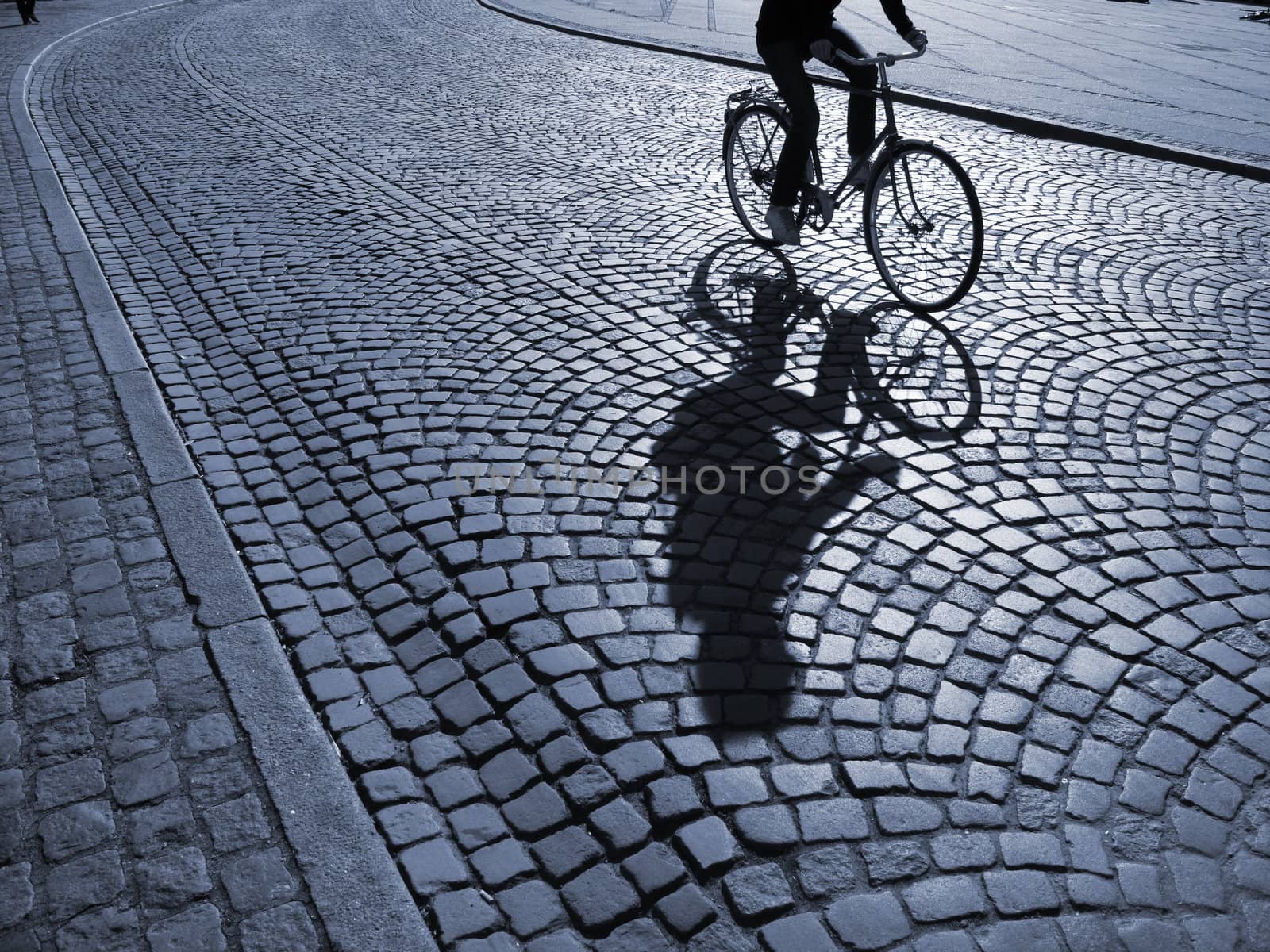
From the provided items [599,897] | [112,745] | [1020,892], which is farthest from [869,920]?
[112,745]

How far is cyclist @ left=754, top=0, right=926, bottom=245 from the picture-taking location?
6.11 m

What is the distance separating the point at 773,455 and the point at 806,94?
2820mm

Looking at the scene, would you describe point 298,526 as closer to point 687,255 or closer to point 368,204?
point 687,255

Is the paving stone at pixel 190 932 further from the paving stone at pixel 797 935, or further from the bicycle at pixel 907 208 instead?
the bicycle at pixel 907 208

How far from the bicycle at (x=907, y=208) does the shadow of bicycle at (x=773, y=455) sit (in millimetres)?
350

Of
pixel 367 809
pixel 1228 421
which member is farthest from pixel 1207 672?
pixel 367 809

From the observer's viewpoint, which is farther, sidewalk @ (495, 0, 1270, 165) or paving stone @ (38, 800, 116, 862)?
sidewalk @ (495, 0, 1270, 165)

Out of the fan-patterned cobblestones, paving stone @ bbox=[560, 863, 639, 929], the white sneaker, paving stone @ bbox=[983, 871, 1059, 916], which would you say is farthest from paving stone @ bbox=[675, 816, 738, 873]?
the white sneaker

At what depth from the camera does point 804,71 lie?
20.5 ft

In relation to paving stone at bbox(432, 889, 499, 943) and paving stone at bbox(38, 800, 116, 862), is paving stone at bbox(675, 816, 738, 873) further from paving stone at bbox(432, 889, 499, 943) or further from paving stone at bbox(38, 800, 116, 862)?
paving stone at bbox(38, 800, 116, 862)

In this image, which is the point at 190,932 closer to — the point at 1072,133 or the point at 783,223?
the point at 783,223

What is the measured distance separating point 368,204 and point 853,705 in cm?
673

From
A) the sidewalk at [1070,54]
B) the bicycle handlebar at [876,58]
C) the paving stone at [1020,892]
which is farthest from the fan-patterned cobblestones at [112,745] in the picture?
the sidewalk at [1070,54]

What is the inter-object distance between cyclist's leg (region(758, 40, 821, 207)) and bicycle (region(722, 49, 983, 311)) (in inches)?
6.7
